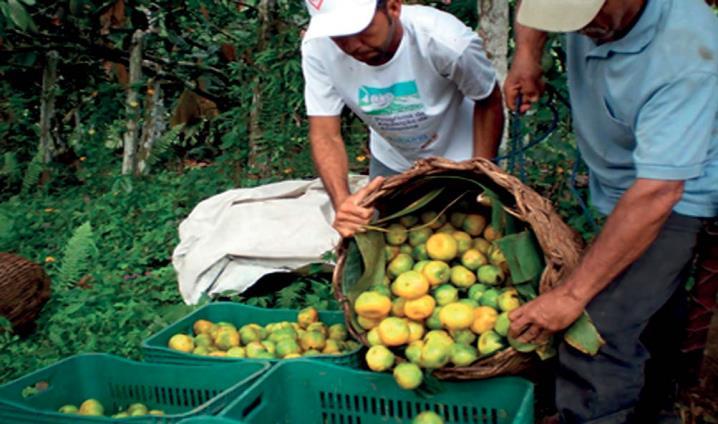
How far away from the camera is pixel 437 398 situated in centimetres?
226

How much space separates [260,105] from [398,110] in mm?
3062

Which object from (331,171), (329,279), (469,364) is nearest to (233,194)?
(329,279)

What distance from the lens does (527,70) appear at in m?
2.51

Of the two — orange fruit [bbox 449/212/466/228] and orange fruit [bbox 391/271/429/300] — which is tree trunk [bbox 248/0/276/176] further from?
orange fruit [bbox 391/271/429/300]

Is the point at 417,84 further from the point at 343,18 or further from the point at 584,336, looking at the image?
the point at 584,336

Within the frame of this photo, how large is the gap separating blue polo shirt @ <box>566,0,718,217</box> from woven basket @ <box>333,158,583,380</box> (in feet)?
0.79

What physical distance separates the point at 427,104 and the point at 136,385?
158 cm

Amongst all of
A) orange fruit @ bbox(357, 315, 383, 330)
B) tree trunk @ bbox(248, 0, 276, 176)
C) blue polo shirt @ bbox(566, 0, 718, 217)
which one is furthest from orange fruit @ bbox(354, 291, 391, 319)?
tree trunk @ bbox(248, 0, 276, 176)

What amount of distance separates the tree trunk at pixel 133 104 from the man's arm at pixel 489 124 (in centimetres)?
444

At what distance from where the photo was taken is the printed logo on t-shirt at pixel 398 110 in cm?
293

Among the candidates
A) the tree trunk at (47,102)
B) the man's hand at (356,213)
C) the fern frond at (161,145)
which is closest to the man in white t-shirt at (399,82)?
the man's hand at (356,213)

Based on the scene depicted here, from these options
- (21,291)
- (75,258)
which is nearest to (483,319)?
(21,291)

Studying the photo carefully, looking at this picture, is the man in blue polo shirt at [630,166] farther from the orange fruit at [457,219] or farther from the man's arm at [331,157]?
the man's arm at [331,157]

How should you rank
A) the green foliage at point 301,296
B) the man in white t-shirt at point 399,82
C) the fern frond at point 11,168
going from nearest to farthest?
the man in white t-shirt at point 399,82, the green foliage at point 301,296, the fern frond at point 11,168
